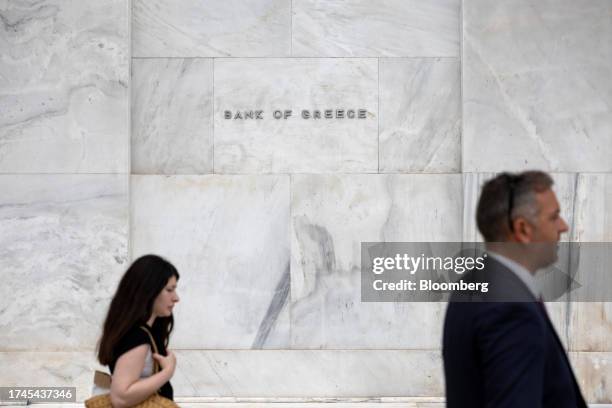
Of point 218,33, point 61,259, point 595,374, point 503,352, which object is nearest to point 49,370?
point 61,259

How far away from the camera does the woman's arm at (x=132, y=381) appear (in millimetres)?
4488

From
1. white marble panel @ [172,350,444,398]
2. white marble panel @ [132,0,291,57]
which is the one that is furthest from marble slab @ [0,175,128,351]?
white marble panel @ [132,0,291,57]

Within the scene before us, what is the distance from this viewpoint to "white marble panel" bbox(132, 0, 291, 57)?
365 inches

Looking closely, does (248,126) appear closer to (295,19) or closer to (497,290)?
(295,19)

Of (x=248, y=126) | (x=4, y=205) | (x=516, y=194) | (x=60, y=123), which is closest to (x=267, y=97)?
(x=248, y=126)

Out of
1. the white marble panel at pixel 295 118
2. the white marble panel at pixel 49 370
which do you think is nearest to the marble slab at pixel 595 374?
the white marble panel at pixel 295 118

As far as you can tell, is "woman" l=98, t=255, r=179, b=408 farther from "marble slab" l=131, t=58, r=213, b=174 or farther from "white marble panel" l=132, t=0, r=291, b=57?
"white marble panel" l=132, t=0, r=291, b=57

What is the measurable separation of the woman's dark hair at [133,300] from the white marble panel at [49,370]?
4.33m

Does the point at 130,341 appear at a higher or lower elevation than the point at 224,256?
lower

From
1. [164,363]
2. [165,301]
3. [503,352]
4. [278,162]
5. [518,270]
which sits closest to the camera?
[503,352]

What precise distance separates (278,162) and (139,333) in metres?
4.75

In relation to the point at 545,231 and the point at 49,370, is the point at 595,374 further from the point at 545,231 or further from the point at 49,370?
the point at 545,231

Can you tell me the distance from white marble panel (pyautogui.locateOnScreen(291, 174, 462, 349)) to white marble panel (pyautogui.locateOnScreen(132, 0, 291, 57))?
152 centimetres

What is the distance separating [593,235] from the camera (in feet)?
29.4
